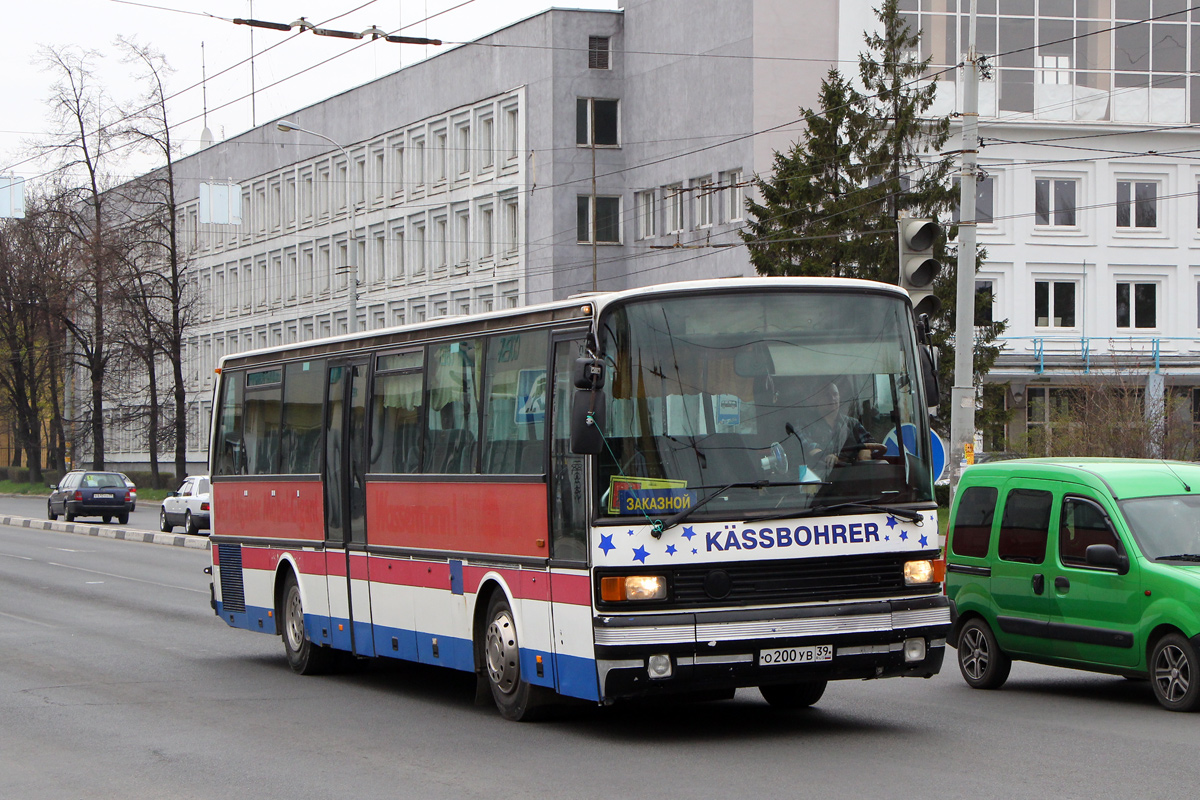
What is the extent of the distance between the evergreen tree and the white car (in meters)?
15.5

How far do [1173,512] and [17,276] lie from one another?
235 feet

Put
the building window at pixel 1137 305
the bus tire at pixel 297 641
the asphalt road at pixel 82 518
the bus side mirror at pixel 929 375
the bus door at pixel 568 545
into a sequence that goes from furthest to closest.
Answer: the building window at pixel 1137 305, the asphalt road at pixel 82 518, the bus tire at pixel 297 641, the bus side mirror at pixel 929 375, the bus door at pixel 568 545

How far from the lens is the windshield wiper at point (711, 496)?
9539 mm

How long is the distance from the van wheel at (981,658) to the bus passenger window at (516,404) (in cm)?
428

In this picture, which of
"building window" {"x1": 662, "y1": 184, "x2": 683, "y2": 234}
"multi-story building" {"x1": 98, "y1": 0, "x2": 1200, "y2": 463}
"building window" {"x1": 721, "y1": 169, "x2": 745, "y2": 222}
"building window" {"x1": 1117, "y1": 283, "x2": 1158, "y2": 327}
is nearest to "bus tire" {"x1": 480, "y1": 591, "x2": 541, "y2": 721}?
"multi-story building" {"x1": 98, "y1": 0, "x2": 1200, "y2": 463}

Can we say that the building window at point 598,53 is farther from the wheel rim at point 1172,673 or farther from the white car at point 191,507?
the wheel rim at point 1172,673

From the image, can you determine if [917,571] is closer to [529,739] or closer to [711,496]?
[711,496]

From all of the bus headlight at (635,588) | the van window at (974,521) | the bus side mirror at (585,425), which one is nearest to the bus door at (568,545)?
the bus headlight at (635,588)

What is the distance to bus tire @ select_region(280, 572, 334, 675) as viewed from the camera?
1443 cm

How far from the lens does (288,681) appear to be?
13961mm

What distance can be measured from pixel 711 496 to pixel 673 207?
46.3 metres

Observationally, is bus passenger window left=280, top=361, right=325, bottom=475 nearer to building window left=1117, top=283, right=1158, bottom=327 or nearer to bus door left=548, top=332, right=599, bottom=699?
bus door left=548, top=332, right=599, bottom=699

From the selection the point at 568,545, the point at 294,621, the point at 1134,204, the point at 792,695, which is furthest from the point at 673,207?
the point at 568,545

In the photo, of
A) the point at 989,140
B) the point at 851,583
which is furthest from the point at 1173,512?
the point at 989,140
